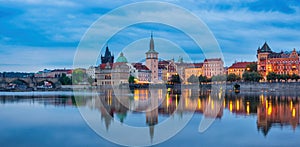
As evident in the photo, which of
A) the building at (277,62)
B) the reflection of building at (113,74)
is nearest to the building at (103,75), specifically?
the reflection of building at (113,74)

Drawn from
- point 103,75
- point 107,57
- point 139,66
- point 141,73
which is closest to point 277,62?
point 141,73

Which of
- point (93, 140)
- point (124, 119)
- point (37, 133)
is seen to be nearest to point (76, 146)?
point (93, 140)

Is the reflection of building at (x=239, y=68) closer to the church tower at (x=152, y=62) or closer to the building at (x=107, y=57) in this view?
the church tower at (x=152, y=62)

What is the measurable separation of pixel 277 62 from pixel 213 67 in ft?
85.4

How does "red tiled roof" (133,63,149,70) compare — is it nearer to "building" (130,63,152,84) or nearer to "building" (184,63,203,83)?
"building" (130,63,152,84)

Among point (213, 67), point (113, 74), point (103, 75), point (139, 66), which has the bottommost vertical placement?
point (103, 75)

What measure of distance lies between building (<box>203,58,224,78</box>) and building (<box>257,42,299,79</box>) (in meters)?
16.5

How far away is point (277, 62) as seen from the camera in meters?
91.6

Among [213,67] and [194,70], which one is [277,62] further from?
[194,70]

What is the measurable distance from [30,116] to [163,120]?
845 centimetres

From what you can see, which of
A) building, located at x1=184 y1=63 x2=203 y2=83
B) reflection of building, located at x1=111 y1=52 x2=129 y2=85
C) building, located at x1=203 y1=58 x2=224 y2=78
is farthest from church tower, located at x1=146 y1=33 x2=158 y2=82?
building, located at x1=203 y1=58 x2=224 y2=78

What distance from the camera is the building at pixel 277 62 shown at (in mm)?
88625

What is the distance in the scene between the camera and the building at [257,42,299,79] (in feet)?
291

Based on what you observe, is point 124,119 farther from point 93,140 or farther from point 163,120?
point 93,140
